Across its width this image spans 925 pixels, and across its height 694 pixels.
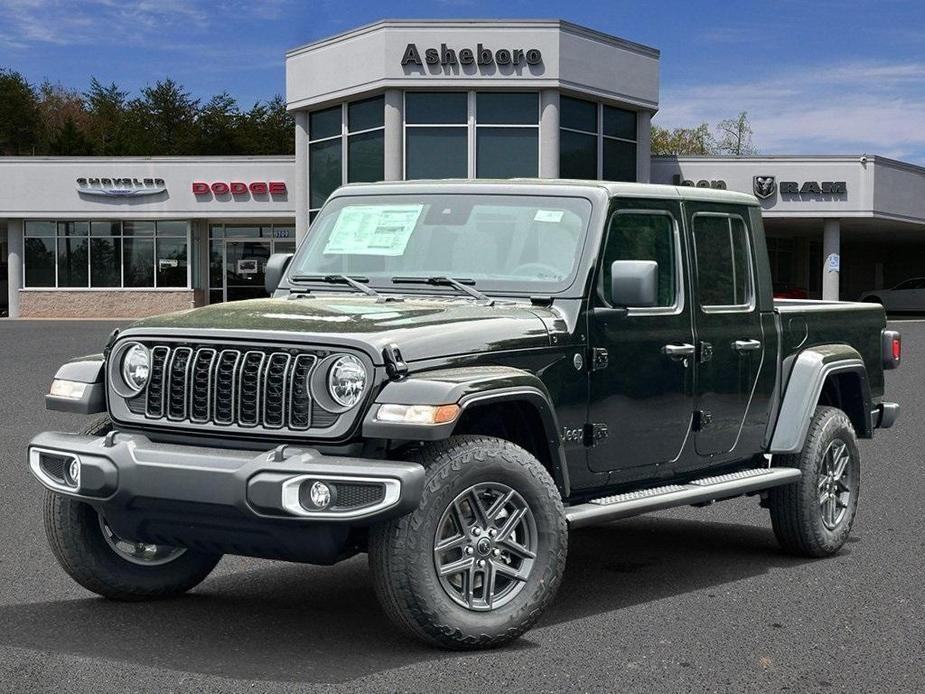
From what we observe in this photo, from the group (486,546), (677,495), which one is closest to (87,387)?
(486,546)

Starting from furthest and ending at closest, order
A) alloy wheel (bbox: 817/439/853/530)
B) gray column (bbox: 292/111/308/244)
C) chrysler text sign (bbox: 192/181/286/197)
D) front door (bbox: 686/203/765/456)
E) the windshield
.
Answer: chrysler text sign (bbox: 192/181/286/197) → gray column (bbox: 292/111/308/244) → alloy wheel (bbox: 817/439/853/530) → front door (bbox: 686/203/765/456) → the windshield

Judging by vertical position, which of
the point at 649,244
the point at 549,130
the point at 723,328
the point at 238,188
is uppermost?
the point at 549,130

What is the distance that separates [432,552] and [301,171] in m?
41.4

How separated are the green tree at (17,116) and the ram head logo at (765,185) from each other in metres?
62.6

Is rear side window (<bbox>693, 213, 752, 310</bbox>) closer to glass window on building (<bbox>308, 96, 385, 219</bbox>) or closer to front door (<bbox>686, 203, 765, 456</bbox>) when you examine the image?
front door (<bbox>686, 203, 765, 456</bbox>)

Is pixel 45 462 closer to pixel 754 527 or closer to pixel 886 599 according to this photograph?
pixel 886 599

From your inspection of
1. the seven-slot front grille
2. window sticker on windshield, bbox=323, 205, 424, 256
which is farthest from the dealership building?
the seven-slot front grille

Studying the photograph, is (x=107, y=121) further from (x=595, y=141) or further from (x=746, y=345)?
(x=746, y=345)

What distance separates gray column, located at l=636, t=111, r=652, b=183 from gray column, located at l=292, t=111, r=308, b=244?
10.5 m

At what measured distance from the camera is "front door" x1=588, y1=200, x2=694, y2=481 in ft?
21.4

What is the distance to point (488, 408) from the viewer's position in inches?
235

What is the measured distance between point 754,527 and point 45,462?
15.6ft

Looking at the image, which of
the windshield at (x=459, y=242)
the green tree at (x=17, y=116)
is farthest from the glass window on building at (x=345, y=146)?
the green tree at (x=17, y=116)

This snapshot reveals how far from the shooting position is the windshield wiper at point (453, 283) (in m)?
6.47
